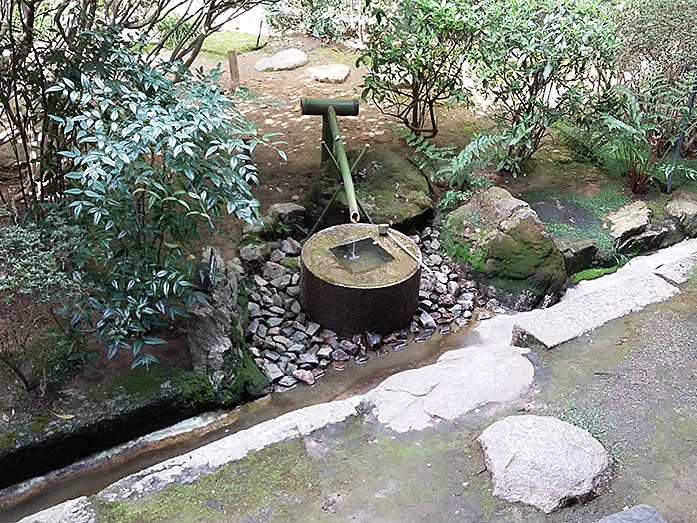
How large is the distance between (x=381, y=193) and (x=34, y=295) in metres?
3.00

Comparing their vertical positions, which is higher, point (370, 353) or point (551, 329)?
point (551, 329)

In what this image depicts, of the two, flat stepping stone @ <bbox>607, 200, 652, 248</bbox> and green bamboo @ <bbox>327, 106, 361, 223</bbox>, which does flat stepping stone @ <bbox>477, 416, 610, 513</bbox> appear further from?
flat stepping stone @ <bbox>607, 200, 652, 248</bbox>

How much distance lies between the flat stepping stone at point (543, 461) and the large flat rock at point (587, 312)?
81cm

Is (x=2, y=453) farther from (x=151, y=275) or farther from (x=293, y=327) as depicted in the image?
(x=293, y=327)

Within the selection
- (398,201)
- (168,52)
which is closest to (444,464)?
(398,201)

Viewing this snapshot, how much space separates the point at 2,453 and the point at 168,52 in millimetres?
6376

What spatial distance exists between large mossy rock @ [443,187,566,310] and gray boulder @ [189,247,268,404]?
1.94 meters

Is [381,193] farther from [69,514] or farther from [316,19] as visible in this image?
[316,19]

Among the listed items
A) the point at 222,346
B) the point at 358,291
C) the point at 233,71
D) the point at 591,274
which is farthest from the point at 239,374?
the point at 233,71

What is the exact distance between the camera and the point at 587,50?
510cm

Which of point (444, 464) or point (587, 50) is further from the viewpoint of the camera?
point (587, 50)

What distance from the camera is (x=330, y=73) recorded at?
7.94 metres

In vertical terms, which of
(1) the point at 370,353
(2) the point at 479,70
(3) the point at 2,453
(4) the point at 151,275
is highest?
(2) the point at 479,70

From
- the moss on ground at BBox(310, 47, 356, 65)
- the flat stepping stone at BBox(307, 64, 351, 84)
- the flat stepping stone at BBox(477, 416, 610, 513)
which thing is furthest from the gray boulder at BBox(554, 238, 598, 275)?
the moss on ground at BBox(310, 47, 356, 65)
